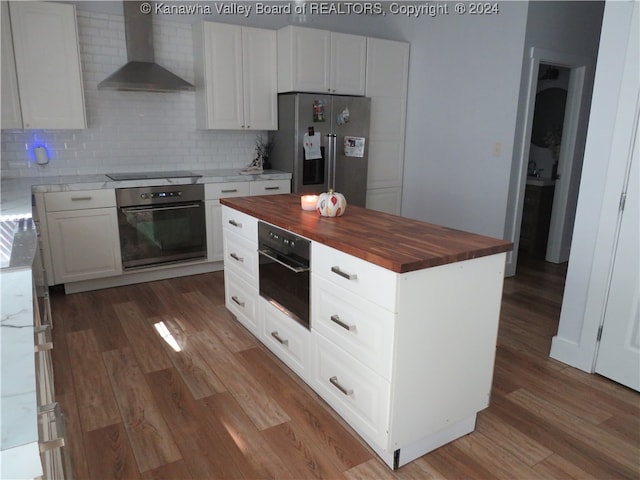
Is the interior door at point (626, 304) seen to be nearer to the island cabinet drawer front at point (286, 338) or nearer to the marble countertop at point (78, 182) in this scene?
the island cabinet drawer front at point (286, 338)

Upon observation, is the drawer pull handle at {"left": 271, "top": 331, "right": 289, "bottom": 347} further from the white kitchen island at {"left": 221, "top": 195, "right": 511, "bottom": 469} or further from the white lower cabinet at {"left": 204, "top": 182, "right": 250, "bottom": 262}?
the white lower cabinet at {"left": 204, "top": 182, "right": 250, "bottom": 262}

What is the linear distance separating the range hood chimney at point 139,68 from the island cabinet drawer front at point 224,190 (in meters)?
0.85

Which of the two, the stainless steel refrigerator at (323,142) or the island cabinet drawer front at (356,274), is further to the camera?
the stainless steel refrigerator at (323,142)

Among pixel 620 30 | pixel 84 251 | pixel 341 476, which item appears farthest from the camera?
pixel 84 251

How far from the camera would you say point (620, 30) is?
2.43 meters

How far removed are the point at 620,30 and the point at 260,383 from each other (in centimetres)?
267

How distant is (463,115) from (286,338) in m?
2.99

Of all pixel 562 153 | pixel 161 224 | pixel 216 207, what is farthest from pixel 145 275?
pixel 562 153

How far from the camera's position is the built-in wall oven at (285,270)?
7.65ft

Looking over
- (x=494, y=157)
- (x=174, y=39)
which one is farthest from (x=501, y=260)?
(x=174, y=39)

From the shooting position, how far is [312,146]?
14.8ft

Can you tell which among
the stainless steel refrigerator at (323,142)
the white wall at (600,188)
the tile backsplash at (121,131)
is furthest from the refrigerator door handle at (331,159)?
the white wall at (600,188)

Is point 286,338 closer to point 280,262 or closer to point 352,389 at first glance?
point 280,262

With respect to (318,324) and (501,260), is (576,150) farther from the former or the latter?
(318,324)
